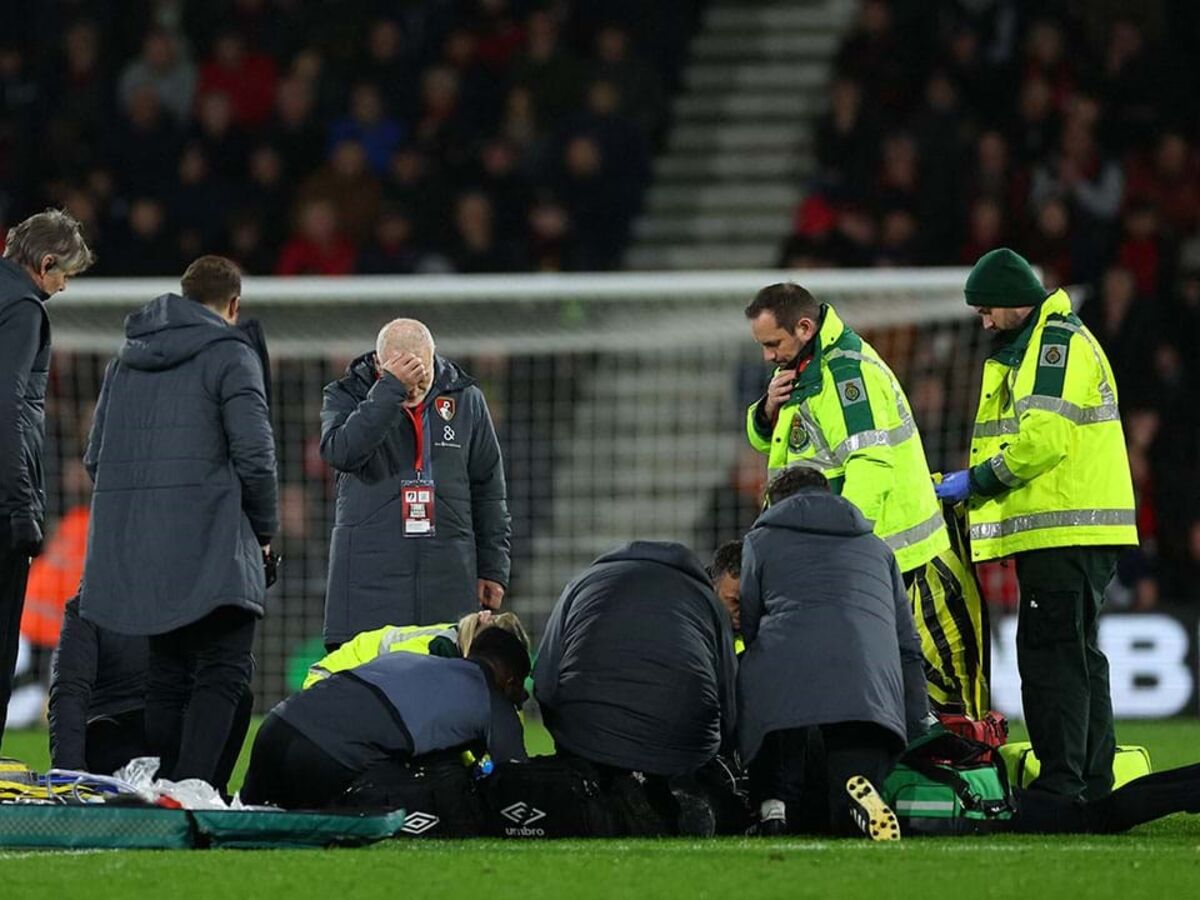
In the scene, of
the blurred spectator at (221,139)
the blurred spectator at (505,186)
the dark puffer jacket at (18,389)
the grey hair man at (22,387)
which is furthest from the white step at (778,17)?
the dark puffer jacket at (18,389)

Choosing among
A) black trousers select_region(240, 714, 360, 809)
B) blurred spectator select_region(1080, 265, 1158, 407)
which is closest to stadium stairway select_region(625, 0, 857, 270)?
blurred spectator select_region(1080, 265, 1158, 407)

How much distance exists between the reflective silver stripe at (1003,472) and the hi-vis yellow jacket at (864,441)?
11.0 inches

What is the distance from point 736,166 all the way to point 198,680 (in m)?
9.91

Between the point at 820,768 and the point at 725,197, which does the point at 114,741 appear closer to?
the point at 820,768

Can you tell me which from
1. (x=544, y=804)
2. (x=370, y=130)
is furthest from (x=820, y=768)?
(x=370, y=130)

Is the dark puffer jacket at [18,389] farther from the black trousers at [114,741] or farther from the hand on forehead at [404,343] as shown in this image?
the hand on forehead at [404,343]

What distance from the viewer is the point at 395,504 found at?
27.6ft

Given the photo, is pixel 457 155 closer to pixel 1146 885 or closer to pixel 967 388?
pixel 967 388

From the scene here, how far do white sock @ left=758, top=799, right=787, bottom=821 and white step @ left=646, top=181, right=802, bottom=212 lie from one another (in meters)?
9.31

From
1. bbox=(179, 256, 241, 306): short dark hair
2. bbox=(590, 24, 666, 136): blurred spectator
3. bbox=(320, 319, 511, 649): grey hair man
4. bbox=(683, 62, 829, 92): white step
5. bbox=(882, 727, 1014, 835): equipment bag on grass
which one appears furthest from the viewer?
bbox=(683, 62, 829, 92): white step

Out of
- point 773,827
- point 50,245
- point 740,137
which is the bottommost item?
point 773,827

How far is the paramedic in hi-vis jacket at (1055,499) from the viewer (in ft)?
25.8

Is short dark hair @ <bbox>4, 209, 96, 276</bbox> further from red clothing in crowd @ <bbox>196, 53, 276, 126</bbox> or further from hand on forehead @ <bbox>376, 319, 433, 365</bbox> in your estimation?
red clothing in crowd @ <bbox>196, 53, 276, 126</bbox>

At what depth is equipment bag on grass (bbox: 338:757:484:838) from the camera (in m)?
7.26
